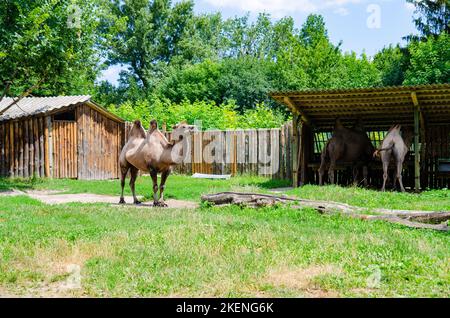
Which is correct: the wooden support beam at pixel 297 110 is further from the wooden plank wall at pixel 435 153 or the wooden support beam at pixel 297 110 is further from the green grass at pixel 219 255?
the green grass at pixel 219 255

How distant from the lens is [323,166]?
18719 mm

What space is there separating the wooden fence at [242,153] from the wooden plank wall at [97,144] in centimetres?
296

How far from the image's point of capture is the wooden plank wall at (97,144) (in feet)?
81.3

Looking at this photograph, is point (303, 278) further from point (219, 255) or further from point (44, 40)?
point (44, 40)

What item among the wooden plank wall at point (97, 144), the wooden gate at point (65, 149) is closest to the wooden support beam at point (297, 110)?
the wooden plank wall at point (97, 144)

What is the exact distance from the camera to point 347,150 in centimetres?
1869

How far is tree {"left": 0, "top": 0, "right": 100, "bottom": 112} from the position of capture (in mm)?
18859

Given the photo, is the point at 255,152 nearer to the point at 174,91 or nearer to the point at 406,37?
the point at 406,37

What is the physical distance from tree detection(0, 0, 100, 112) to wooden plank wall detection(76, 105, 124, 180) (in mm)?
3047

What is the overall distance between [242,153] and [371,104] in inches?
292

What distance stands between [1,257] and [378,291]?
15.6 ft

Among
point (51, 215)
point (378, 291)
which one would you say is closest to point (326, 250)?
point (378, 291)

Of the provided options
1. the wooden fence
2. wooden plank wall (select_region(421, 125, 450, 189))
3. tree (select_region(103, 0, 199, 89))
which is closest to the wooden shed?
the wooden fence

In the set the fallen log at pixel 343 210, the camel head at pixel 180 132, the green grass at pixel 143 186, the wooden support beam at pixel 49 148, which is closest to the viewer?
the fallen log at pixel 343 210
